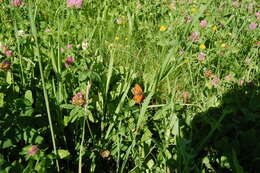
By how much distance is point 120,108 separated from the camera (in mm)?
1322

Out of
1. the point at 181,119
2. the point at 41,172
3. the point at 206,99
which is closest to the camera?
the point at 41,172

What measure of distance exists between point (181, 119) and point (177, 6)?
181cm

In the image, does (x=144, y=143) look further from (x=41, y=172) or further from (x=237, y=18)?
(x=237, y=18)

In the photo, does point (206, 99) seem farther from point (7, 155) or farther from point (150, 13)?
point (150, 13)

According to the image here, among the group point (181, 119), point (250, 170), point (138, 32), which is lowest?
point (250, 170)

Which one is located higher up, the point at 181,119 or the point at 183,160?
the point at 181,119

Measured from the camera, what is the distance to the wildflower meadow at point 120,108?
3.58 feet

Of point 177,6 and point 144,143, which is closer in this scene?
point 144,143

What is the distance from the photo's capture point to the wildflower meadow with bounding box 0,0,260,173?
42.9 inches

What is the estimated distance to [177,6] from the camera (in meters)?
2.92

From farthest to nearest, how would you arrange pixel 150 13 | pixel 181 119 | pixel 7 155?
pixel 150 13 → pixel 181 119 → pixel 7 155

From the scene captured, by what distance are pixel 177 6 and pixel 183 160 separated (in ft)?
7.02

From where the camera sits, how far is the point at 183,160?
3.82 feet

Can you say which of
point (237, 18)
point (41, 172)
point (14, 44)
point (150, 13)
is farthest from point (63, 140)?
point (237, 18)
